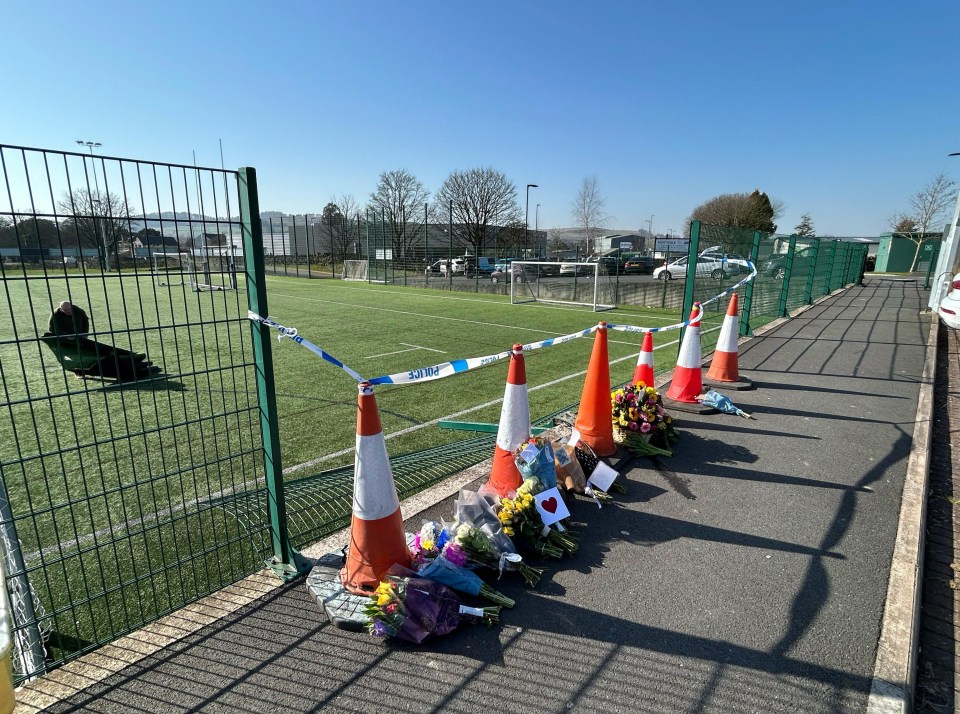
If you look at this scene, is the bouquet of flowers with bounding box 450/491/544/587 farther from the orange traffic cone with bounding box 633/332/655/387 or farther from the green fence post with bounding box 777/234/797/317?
the green fence post with bounding box 777/234/797/317

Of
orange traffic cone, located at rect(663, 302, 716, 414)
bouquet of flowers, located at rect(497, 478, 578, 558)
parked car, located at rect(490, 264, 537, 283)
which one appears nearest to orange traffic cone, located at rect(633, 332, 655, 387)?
orange traffic cone, located at rect(663, 302, 716, 414)

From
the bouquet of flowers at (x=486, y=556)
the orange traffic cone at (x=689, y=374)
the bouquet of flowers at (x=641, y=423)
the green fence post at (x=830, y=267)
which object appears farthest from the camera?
the green fence post at (x=830, y=267)

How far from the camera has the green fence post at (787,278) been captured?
11.4 m

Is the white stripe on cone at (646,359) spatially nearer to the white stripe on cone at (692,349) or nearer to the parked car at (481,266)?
the white stripe on cone at (692,349)

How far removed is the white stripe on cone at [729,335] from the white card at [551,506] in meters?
4.56

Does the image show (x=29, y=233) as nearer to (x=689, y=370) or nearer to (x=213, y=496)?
(x=213, y=496)

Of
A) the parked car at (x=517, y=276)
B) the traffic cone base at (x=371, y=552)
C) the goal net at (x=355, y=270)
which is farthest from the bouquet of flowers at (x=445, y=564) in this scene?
the goal net at (x=355, y=270)

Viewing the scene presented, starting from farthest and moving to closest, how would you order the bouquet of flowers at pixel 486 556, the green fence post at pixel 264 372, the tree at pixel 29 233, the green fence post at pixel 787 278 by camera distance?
the green fence post at pixel 787 278 → the bouquet of flowers at pixel 486 556 → the green fence post at pixel 264 372 → the tree at pixel 29 233

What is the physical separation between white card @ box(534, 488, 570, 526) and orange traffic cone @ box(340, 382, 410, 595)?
98 cm

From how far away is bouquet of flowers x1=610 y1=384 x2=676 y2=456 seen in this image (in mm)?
4512

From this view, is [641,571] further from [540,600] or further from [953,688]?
[953,688]

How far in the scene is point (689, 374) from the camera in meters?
5.93

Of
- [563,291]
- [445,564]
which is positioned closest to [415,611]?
[445,564]

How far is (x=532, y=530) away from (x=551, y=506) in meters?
0.24
